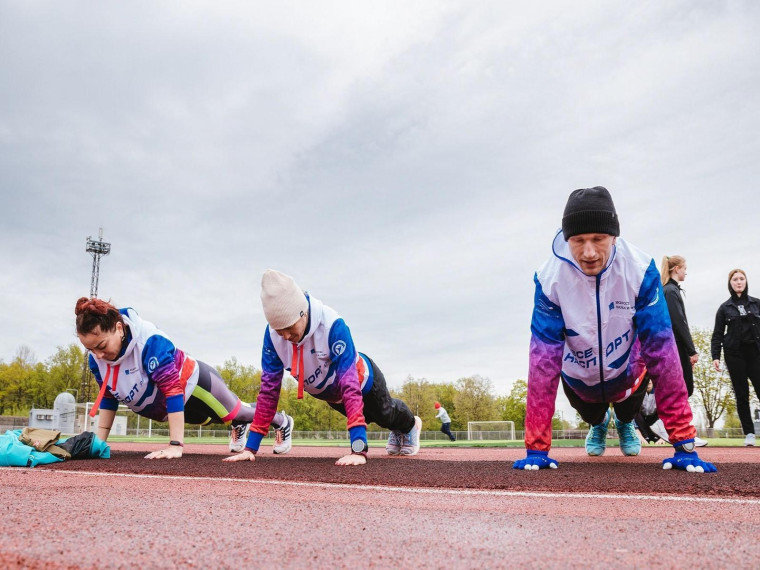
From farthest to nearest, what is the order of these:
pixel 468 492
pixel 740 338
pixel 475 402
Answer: pixel 475 402 → pixel 740 338 → pixel 468 492

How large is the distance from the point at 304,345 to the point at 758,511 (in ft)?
12.1

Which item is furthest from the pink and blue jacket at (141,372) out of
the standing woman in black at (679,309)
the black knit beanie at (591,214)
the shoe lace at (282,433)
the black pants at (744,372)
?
the black pants at (744,372)

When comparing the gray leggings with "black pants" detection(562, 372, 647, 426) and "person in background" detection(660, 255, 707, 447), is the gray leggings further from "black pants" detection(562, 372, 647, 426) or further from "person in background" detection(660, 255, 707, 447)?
"person in background" detection(660, 255, 707, 447)

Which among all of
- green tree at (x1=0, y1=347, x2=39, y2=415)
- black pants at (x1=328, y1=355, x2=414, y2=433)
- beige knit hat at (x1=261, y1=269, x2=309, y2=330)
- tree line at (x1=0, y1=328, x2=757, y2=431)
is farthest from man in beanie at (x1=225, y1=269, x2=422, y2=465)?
green tree at (x1=0, y1=347, x2=39, y2=415)

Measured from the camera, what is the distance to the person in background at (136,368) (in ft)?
17.5

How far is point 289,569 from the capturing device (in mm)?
1462

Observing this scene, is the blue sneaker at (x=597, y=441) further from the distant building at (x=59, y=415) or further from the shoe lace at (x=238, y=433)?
the distant building at (x=59, y=415)

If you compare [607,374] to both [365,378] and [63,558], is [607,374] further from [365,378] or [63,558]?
[63,558]

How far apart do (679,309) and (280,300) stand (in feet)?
16.6

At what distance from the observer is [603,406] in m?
5.31

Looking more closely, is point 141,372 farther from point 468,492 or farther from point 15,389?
point 15,389

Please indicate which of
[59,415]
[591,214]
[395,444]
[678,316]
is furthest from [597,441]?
[59,415]

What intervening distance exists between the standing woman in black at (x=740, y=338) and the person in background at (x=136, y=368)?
7180 millimetres

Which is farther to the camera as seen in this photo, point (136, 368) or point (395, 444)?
point (395, 444)
